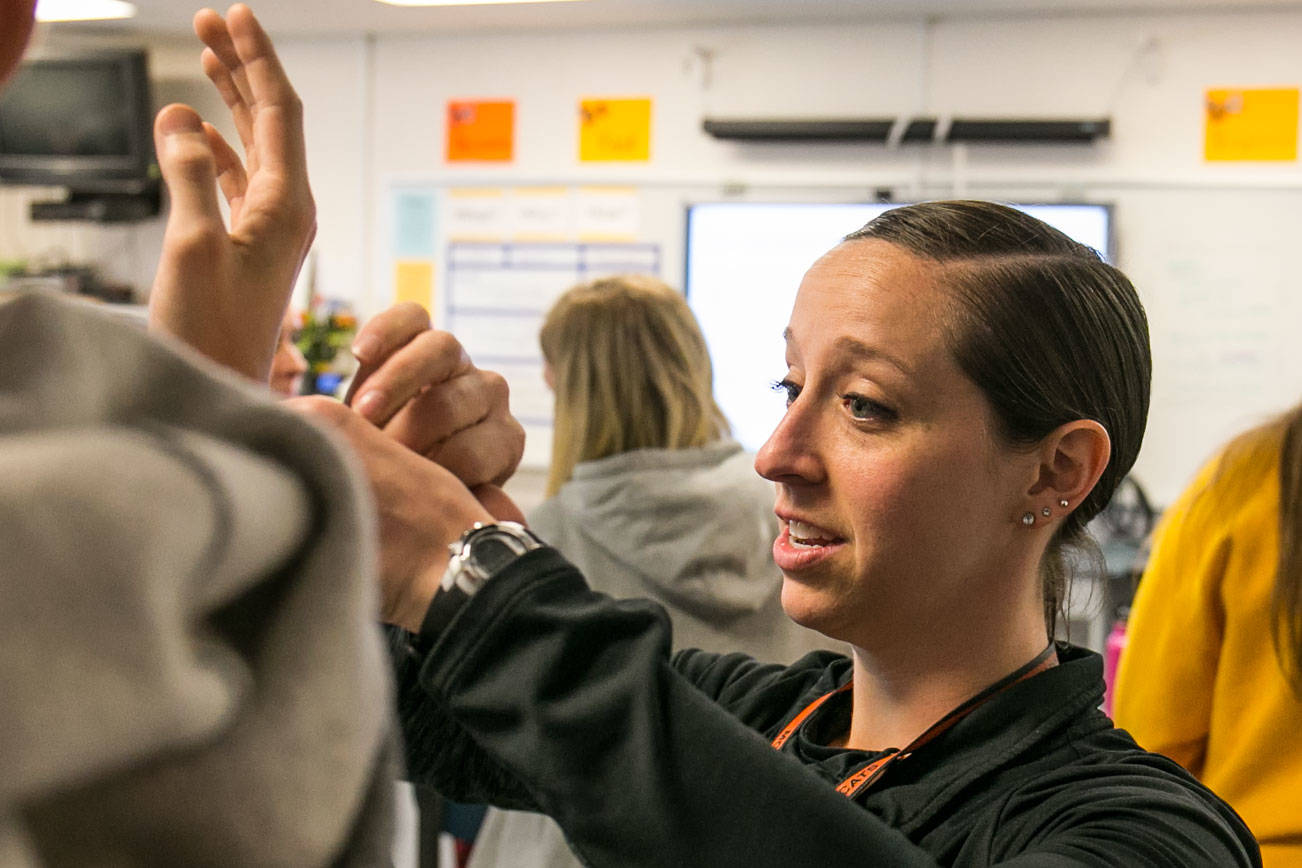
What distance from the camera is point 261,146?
2.50 ft

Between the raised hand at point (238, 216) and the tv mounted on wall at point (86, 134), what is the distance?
15.8ft

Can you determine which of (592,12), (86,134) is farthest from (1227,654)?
(86,134)

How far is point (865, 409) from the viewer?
98 centimetres

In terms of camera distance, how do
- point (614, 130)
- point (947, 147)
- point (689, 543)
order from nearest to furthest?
point (689, 543)
point (947, 147)
point (614, 130)

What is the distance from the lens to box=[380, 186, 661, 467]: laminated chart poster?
492 cm

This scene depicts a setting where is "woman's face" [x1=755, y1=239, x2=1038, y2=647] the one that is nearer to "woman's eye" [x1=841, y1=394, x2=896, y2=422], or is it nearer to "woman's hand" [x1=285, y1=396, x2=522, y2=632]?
"woman's eye" [x1=841, y1=394, x2=896, y2=422]

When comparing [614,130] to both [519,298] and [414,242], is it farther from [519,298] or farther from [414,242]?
[414,242]

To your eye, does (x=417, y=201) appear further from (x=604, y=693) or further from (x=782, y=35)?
(x=604, y=693)

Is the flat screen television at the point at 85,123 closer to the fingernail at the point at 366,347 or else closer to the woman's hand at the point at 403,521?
the fingernail at the point at 366,347

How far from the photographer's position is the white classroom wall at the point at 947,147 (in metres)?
4.35

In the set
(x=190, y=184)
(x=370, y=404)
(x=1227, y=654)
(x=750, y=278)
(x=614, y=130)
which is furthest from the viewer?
(x=614, y=130)

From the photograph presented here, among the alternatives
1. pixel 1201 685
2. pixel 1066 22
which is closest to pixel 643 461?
pixel 1201 685

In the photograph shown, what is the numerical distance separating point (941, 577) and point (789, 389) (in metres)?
0.22

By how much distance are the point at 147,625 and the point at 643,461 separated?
194cm
